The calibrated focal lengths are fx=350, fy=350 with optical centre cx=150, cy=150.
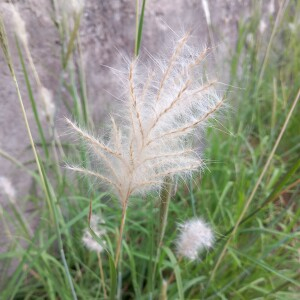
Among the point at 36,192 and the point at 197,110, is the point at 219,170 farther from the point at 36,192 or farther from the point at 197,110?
the point at 197,110

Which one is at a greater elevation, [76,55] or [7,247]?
[76,55]

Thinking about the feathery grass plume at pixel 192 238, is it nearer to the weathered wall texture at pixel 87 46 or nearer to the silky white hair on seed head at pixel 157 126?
the silky white hair on seed head at pixel 157 126

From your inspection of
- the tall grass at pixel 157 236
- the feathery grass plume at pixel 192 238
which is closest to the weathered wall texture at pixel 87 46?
the tall grass at pixel 157 236

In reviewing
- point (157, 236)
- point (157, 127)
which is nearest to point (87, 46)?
point (157, 236)

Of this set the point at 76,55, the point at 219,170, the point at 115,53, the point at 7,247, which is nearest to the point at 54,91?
the point at 76,55

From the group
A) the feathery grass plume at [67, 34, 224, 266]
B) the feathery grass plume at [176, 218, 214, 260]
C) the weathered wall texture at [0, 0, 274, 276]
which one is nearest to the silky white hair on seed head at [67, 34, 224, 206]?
the feathery grass plume at [67, 34, 224, 266]

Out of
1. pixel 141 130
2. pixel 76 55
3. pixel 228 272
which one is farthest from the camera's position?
pixel 76 55

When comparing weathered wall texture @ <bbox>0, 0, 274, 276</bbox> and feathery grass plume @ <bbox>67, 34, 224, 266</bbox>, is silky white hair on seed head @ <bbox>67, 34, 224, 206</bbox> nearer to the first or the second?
feathery grass plume @ <bbox>67, 34, 224, 266</bbox>
